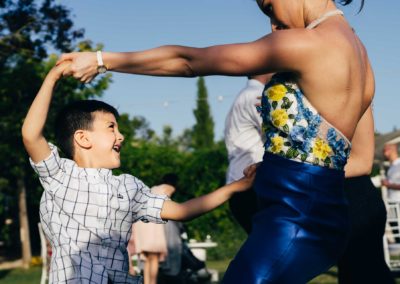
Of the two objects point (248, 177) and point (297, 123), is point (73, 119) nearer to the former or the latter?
point (248, 177)

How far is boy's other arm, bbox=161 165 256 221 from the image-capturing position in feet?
11.3

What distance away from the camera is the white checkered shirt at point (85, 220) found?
342cm

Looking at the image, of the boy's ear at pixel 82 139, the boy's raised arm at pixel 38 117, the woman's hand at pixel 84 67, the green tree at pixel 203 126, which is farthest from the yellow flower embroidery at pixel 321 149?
the green tree at pixel 203 126

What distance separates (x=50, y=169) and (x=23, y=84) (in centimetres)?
1469

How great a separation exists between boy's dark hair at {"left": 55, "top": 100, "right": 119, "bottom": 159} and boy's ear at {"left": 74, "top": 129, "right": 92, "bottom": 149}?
0.02 metres

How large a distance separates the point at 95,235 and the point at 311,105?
127cm

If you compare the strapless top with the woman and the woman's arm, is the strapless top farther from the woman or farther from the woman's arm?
the woman's arm

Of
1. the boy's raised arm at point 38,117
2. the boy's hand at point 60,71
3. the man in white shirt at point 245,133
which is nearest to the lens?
the boy's hand at point 60,71

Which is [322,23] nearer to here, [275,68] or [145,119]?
[275,68]

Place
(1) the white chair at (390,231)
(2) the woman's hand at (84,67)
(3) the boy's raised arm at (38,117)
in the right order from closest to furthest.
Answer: (2) the woman's hand at (84,67), (3) the boy's raised arm at (38,117), (1) the white chair at (390,231)

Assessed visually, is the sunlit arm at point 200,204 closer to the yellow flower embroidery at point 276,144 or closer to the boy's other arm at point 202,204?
the boy's other arm at point 202,204

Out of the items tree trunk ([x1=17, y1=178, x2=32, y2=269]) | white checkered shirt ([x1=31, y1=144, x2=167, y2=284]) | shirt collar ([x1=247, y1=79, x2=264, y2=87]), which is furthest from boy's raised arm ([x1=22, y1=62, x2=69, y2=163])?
→ tree trunk ([x1=17, y1=178, x2=32, y2=269])

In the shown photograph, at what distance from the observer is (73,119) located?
3812 millimetres

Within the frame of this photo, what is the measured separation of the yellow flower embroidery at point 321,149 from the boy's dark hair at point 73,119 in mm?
1420
